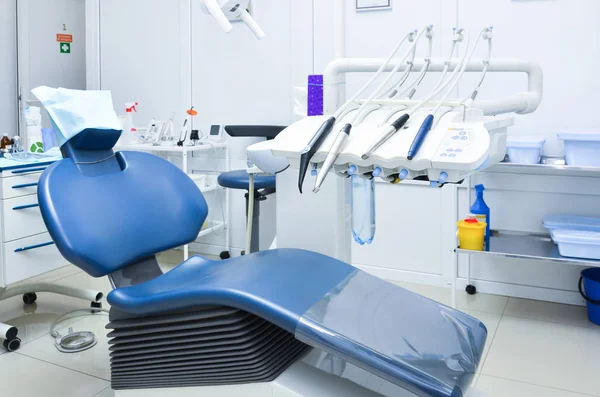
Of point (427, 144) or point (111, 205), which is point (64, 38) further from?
point (427, 144)

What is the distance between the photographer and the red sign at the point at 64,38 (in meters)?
4.51

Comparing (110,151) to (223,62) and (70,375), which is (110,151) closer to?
(70,375)

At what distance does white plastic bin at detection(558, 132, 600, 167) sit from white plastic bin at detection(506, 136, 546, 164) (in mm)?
121

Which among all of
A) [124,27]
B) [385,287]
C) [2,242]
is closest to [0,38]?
[124,27]

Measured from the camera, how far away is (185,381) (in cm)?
143

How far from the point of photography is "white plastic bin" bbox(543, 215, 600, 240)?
2707 millimetres

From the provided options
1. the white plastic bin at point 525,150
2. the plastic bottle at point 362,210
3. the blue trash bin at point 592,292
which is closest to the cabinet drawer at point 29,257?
the plastic bottle at point 362,210

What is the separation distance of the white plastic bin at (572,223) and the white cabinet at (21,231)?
2418 mm

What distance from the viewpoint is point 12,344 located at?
2.53 m

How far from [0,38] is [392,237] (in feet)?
10.5

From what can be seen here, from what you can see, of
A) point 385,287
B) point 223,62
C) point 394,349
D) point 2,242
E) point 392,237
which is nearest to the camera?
point 394,349

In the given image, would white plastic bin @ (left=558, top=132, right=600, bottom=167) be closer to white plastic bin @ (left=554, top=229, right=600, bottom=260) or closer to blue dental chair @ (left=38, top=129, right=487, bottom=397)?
white plastic bin @ (left=554, top=229, right=600, bottom=260)

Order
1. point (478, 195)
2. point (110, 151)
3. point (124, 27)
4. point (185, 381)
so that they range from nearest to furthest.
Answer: point (185, 381), point (110, 151), point (478, 195), point (124, 27)

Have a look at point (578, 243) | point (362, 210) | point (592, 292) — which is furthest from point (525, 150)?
point (362, 210)
